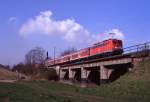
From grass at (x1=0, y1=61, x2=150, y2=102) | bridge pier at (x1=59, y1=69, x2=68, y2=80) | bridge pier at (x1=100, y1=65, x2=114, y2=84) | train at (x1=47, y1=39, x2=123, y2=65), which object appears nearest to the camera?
grass at (x1=0, y1=61, x2=150, y2=102)

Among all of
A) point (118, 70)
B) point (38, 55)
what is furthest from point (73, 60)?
point (38, 55)

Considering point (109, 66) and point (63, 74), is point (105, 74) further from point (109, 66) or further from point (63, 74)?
point (63, 74)

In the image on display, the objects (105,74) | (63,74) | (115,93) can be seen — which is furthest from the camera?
(63,74)

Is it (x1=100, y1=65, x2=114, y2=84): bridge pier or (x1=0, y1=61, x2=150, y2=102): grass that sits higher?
(x1=100, y1=65, x2=114, y2=84): bridge pier

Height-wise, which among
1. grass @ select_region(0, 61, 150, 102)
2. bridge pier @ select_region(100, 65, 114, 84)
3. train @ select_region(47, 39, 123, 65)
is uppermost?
train @ select_region(47, 39, 123, 65)

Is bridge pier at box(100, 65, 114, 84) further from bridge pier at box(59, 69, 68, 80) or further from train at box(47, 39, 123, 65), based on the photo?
bridge pier at box(59, 69, 68, 80)

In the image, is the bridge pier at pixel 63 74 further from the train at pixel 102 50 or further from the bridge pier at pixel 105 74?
the bridge pier at pixel 105 74

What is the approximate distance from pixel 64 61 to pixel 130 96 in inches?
2339

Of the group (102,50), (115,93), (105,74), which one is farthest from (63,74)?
(115,93)

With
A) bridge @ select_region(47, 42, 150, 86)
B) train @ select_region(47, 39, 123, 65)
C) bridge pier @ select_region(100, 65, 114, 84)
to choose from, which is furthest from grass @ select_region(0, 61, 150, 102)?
train @ select_region(47, 39, 123, 65)

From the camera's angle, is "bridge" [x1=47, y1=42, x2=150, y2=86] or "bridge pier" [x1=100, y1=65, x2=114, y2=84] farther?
"bridge pier" [x1=100, y1=65, x2=114, y2=84]

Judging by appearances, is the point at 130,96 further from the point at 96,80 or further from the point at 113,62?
the point at 96,80

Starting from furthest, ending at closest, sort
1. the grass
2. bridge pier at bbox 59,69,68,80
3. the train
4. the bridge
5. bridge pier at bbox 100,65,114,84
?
bridge pier at bbox 59,69,68,80 < the train < bridge pier at bbox 100,65,114,84 < the bridge < the grass

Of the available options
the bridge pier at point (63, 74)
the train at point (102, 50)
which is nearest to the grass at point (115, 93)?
the train at point (102, 50)
